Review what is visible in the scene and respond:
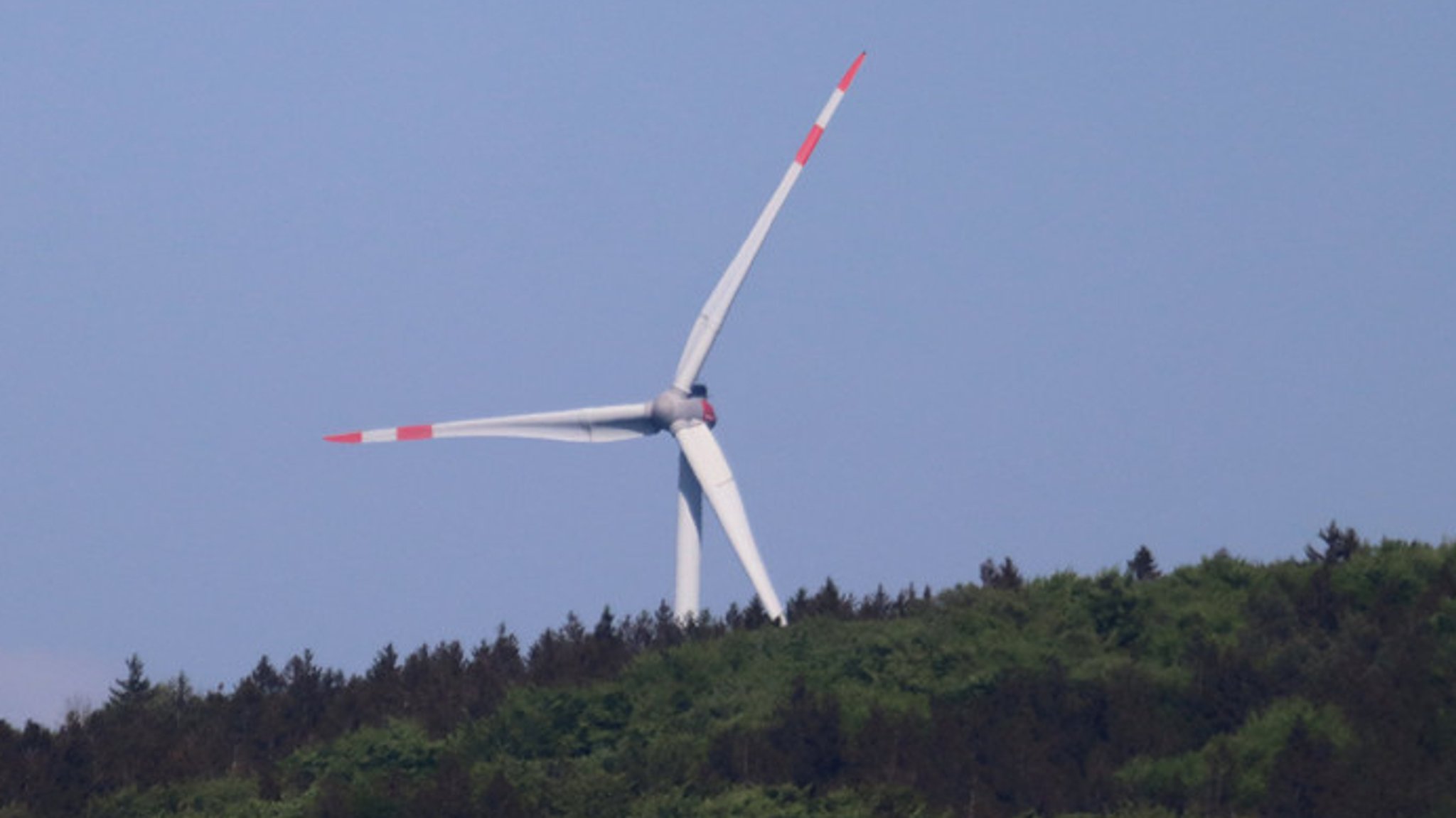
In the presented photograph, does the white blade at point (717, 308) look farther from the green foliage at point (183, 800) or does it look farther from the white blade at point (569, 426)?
the green foliage at point (183, 800)

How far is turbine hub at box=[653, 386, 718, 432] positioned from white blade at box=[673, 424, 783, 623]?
18cm

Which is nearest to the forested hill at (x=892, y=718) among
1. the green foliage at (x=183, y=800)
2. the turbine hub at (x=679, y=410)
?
the green foliage at (x=183, y=800)

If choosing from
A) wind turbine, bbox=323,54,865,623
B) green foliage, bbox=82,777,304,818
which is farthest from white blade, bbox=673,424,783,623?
green foliage, bbox=82,777,304,818

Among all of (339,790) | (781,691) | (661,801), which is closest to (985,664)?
(781,691)

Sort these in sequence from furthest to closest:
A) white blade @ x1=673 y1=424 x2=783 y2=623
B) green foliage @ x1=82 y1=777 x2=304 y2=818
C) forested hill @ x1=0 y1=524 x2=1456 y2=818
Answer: white blade @ x1=673 y1=424 x2=783 y2=623 → green foliage @ x1=82 y1=777 x2=304 y2=818 → forested hill @ x1=0 y1=524 x2=1456 y2=818

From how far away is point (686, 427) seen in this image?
7181cm

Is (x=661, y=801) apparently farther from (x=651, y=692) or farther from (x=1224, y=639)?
(x=1224, y=639)

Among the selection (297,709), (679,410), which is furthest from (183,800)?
(679,410)

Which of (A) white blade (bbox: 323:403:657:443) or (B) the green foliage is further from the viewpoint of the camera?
(A) white blade (bbox: 323:403:657:443)

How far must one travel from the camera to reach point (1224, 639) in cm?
5766

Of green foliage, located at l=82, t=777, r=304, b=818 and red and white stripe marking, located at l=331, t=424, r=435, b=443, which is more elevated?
red and white stripe marking, located at l=331, t=424, r=435, b=443

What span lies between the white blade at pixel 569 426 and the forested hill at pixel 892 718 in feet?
22.5

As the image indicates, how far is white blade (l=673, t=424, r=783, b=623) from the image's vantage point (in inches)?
Result: 2685

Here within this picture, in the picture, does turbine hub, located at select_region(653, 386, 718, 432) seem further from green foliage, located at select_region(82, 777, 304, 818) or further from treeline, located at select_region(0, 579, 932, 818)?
green foliage, located at select_region(82, 777, 304, 818)
